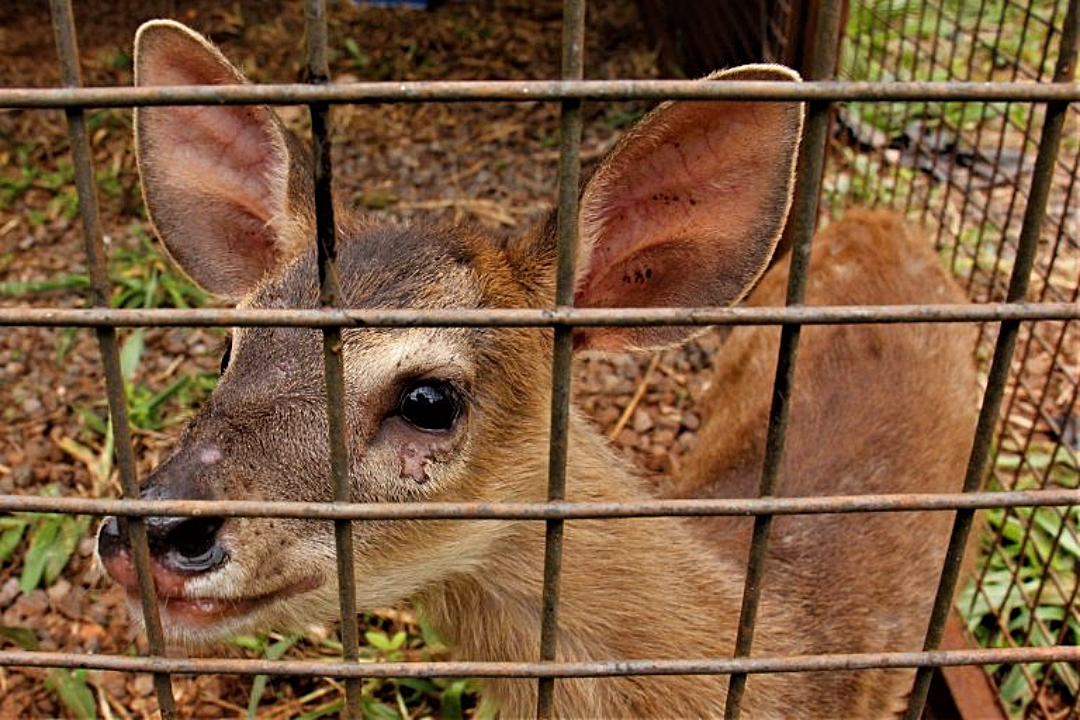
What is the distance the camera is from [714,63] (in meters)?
6.03

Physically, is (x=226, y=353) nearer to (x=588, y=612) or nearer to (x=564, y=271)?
(x=588, y=612)

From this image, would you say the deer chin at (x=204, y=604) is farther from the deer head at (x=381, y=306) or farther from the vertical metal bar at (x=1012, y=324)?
the vertical metal bar at (x=1012, y=324)

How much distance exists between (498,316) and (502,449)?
984mm

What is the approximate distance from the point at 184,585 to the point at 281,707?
1.55m

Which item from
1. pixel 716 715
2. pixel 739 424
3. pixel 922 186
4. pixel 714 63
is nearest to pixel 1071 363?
pixel 922 186

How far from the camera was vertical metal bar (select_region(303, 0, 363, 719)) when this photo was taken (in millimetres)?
1537

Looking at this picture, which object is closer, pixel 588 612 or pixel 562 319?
Result: pixel 562 319

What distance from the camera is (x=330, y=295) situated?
5.47 feet

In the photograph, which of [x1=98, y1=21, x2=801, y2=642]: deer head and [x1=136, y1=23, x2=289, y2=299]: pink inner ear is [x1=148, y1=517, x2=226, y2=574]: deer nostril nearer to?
[x1=98, y1=21, x2=801, y2=642]: deer head

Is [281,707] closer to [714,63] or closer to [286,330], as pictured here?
[286,330]

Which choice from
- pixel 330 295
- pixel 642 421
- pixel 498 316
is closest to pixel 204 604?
pixel 330 295

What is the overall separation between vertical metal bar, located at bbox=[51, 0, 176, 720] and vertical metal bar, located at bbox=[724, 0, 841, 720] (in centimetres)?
98

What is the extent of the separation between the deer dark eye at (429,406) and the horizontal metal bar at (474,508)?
60 cm

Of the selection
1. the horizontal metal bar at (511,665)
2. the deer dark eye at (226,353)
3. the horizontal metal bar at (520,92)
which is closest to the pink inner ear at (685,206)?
the horizontal metal bar at (520,92)
